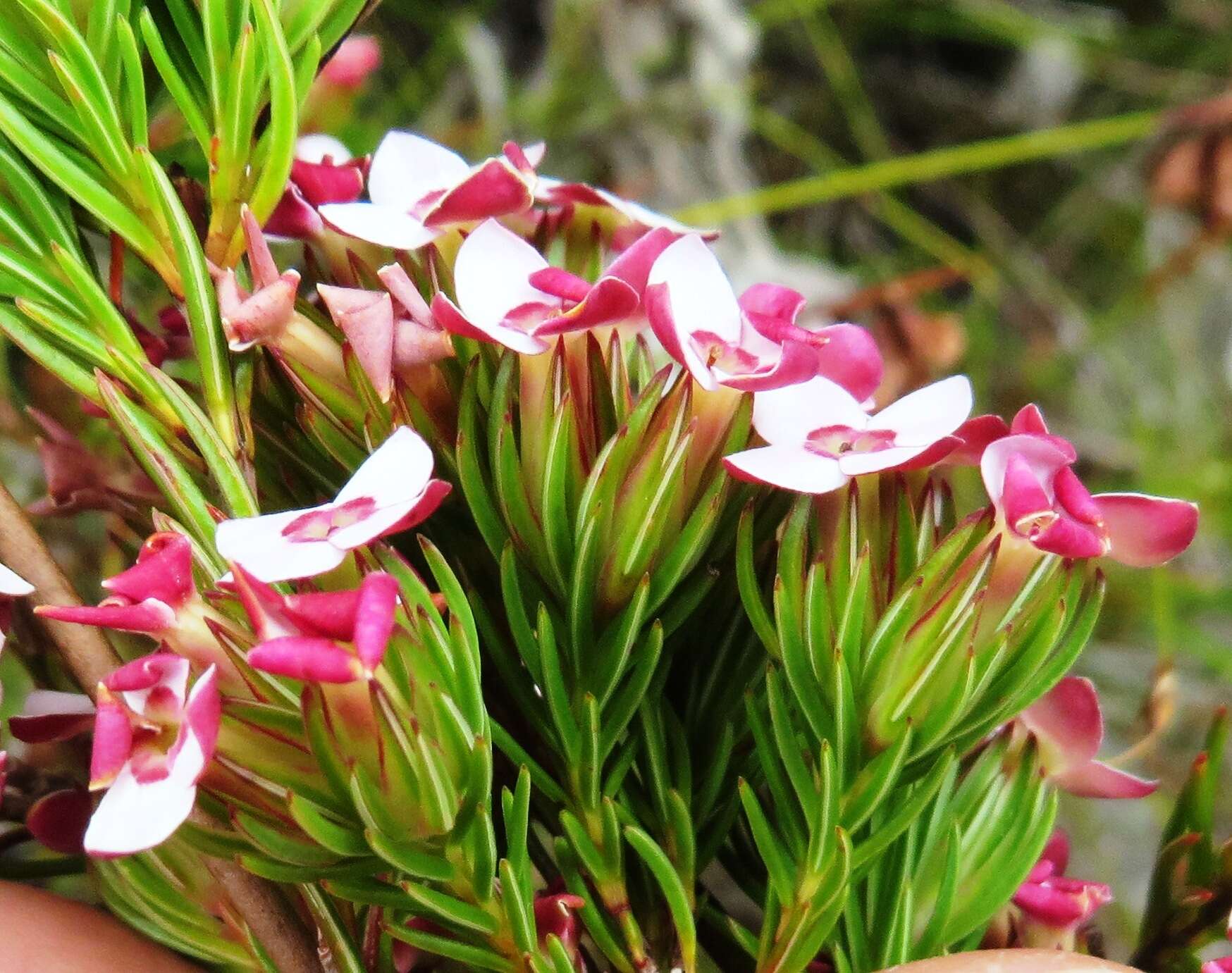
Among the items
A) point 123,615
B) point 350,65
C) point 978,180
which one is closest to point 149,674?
point 123,615

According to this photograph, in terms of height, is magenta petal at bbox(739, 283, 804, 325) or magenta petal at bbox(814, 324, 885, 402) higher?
magenta petal at bbox(739, 283, 804, 325)

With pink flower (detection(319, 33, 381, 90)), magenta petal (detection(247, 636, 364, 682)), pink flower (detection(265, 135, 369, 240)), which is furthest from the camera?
pink flower (detection(319, 33, 381, 90))

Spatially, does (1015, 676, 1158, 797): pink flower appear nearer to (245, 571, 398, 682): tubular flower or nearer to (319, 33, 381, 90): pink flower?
(245, 571, 398, 682): tubular flower

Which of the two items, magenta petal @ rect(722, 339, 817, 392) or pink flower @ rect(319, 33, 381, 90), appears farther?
pink flower @ rect(319, 33, 381, 90)

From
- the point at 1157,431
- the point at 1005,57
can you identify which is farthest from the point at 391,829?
the point at 1005,57

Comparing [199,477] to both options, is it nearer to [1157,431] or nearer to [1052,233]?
[1157,431]

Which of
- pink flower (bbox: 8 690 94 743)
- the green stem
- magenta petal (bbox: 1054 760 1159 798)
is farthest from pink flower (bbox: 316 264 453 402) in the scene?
the green stem

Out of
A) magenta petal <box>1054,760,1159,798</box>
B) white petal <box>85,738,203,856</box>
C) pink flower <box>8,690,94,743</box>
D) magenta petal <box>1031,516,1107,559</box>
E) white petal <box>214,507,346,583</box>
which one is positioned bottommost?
pink flower <box>8,690,94,743</box>
